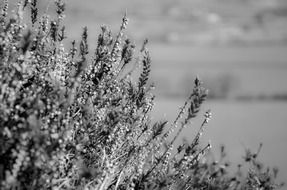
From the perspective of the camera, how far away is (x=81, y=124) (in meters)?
2.10

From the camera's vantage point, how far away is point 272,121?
30.0ft

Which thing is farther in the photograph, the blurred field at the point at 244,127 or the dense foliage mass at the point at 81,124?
the blurred field at the point at 244,127

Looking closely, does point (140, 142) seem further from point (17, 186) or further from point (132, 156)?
point (17, 186)

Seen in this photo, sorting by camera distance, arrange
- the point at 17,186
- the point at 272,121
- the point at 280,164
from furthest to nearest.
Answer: the point at 272,121 < the point at 280,164 < the point at 17,186

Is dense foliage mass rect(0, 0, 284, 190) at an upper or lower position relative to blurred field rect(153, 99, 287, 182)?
lower

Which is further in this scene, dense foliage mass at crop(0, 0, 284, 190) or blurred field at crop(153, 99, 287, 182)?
blurred field at crop(153, 99, 287, 182)

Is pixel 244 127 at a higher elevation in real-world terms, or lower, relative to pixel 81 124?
higher

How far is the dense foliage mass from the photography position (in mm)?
1751

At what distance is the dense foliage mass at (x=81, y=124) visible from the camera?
175 centimetres

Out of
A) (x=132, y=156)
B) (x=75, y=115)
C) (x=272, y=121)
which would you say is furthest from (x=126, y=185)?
(x=272, y=121)

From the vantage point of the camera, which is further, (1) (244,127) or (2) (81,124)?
(1) (244,127)

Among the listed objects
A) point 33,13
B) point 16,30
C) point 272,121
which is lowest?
point 16,30

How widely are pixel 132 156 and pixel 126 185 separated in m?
0.15

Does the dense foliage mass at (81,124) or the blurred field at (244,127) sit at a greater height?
the blurred field at (244,127)
